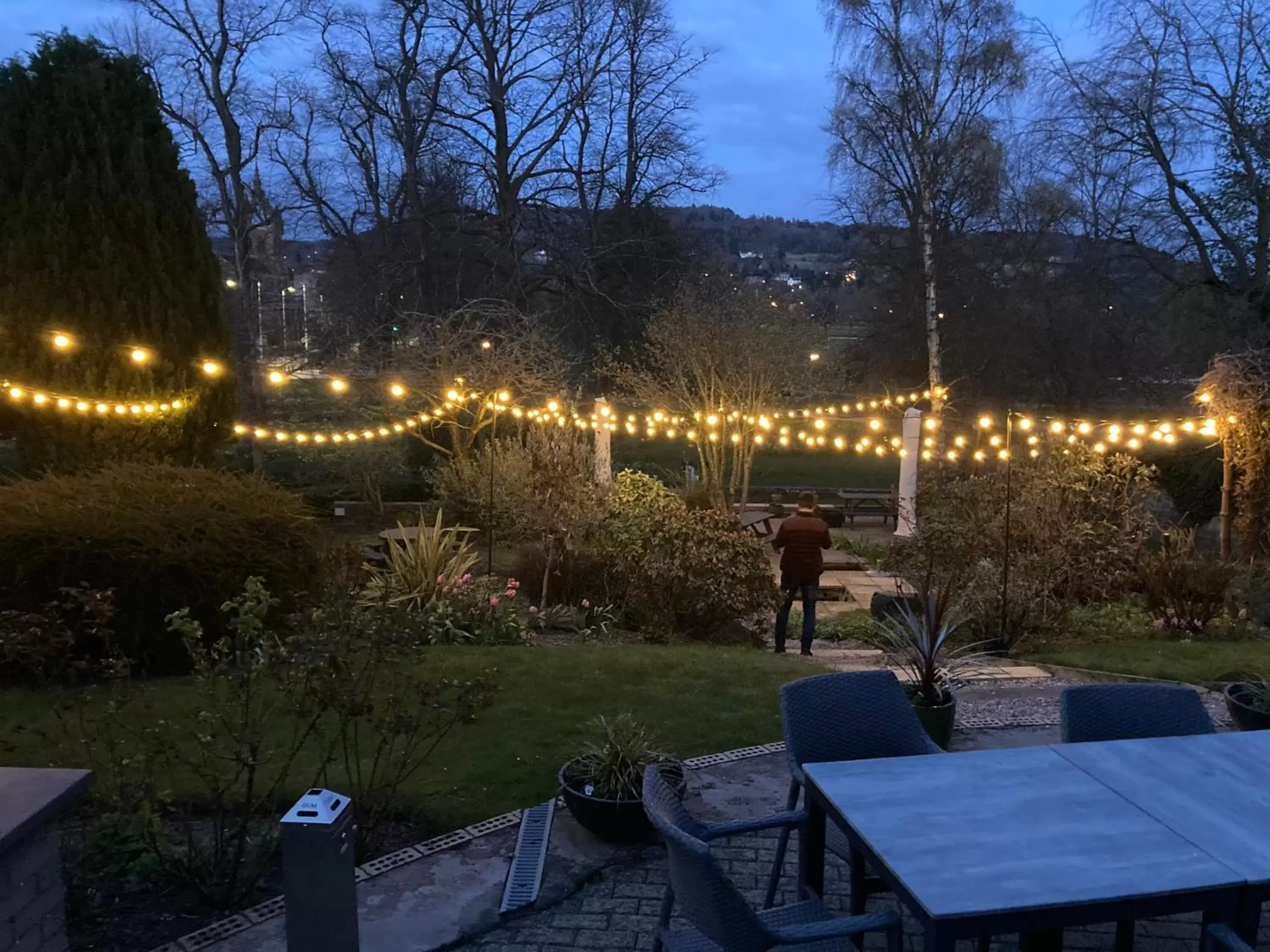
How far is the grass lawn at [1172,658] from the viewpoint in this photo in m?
6.16

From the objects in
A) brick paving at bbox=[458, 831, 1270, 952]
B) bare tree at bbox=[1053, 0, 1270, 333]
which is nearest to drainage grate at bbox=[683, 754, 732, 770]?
brick paving at bbox=[458, 831, 1270, 952]

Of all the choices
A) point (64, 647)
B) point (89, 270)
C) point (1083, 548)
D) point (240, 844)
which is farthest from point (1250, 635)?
point (89, 270)

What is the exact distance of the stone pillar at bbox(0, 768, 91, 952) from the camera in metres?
2.36

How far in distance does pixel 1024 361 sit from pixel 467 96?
486 inches

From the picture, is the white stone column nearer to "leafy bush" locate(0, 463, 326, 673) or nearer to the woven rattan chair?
"leafy bush" locate(0, 463, 326, 673)

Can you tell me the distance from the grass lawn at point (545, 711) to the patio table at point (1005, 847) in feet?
5.91

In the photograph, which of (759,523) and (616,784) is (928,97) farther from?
(616,784)

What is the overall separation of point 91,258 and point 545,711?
22.7 ft

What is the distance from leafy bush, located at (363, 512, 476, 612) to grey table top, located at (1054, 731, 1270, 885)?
562 cm

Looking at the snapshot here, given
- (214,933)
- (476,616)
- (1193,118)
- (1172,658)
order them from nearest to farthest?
(214,933), (1172,658), (476,616), (1193,118)

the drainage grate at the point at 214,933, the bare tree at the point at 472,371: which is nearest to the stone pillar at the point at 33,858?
the drainage grate at the point at 214,933

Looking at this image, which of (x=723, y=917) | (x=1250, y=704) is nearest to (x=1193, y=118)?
(x=1250, y=704)

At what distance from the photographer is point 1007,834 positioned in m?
2.30

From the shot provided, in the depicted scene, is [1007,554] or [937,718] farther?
[1007,554]
